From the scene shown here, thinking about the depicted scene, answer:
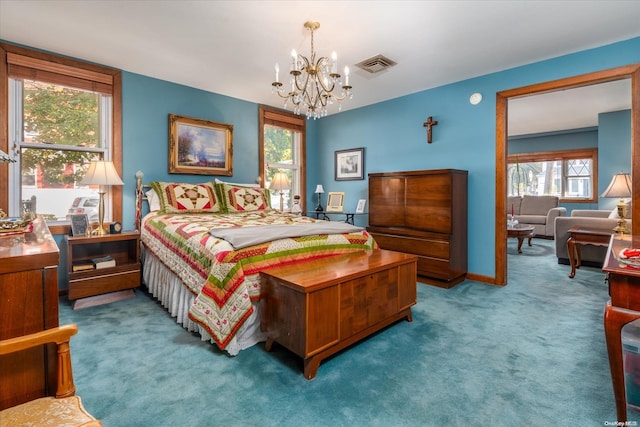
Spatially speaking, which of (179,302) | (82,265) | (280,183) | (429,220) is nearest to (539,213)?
(429,220)

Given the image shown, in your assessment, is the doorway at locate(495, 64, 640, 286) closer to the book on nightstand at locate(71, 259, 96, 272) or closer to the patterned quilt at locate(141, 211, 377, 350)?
the patterned quilt at locate(141, 211, 377, 350)

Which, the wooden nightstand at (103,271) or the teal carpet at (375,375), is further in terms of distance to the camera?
the wooden nightstand at (103,271)

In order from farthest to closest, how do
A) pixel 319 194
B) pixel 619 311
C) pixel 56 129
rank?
1. pixel 319 194
2. pixel 56 129
3. pixel 619 311

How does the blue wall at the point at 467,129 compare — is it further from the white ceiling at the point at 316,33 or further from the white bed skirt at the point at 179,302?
the white bed skirt at the point at 179,302

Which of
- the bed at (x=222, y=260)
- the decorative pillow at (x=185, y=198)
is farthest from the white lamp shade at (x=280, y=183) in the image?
the bed at (x=222, y=260)

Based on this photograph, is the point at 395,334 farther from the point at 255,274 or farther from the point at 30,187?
the point at 30,187

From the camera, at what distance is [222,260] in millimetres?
1956

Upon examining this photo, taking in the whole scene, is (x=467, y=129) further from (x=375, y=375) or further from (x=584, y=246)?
(x=375, y=375)

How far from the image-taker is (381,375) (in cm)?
176

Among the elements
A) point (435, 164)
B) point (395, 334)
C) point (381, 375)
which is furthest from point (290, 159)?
point (381, 375)

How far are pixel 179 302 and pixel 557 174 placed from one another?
28.8 feet

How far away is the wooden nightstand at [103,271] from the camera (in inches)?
109

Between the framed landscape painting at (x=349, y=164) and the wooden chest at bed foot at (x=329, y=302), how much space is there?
2777 millimetres

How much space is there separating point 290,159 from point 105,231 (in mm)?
2970
